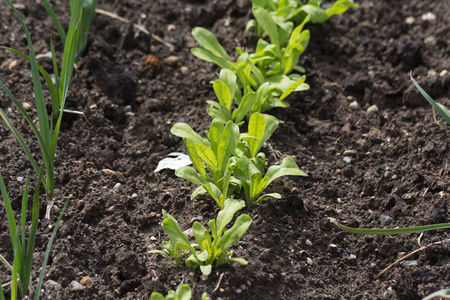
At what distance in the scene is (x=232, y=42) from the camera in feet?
9.64

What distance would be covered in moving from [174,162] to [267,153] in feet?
1.39

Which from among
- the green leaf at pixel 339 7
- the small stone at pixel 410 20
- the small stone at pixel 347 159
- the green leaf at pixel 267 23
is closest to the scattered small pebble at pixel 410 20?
the small stone at pixel 410 20

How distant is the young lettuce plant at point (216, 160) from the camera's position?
74.2 inches

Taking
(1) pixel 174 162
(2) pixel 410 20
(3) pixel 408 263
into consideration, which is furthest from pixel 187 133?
(2) pixel 410 20

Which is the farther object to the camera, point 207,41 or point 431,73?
point 431,73

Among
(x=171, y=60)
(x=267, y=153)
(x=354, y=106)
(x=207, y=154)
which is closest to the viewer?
(x=207, y=154)

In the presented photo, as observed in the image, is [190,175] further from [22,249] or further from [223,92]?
[22,249]

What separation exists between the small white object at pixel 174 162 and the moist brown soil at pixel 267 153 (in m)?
0.04

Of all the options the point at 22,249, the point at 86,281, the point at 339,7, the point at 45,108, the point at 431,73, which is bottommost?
the point at 86,281

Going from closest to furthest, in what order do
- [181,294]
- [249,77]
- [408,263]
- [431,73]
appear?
[181,294] < [408,263] < [249,77] < [431,73]

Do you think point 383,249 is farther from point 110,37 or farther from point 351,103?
point 110,37

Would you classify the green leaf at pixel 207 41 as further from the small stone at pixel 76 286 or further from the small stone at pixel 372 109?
the small stone at pixel 76 286

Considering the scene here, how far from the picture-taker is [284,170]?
1938 mm

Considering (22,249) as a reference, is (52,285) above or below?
below
